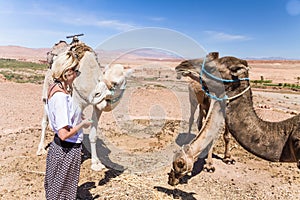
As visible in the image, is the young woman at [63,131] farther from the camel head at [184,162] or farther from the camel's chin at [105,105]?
the camel's chin at [105,105]

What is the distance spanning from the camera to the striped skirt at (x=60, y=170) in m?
3.28

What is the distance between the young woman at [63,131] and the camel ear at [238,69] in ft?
6.29

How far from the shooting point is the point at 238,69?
357cm

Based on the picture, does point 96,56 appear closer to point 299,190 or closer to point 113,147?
point 113,147

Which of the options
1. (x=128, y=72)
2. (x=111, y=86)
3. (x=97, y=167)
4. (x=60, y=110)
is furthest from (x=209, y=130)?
(x=97, y=167)

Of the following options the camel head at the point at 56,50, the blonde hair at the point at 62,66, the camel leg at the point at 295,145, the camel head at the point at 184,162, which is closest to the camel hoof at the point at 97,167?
the camel head at the point at 56,50

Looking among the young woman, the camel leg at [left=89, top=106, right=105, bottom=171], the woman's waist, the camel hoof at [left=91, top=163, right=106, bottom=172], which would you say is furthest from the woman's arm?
the camel hoof at [left=91, top=163, right=106, bottom=172]

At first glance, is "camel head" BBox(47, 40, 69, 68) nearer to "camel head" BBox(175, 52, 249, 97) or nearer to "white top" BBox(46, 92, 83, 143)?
"white top" BBox(46, 92, 83, 143)

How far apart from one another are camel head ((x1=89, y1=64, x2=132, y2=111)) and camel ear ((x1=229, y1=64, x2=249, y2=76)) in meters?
2.09

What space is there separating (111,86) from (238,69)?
230cm

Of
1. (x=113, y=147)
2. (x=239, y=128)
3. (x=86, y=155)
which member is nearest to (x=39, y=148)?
(x=86, y=155)

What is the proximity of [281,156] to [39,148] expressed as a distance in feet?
17.4

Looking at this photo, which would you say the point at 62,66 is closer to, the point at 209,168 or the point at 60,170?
the point at 60,170

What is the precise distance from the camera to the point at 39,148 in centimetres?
667
